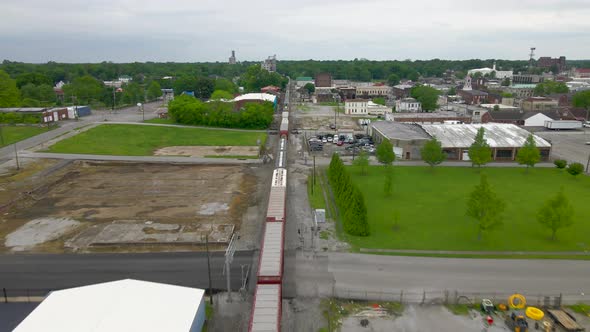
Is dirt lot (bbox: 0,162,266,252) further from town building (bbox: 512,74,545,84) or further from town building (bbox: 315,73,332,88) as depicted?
town building (bbox: 512,74,545,84)

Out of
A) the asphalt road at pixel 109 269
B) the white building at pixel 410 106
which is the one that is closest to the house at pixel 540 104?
the white building at pixel 410 106

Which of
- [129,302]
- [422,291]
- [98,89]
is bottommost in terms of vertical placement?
[422,291]

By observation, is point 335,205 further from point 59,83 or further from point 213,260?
point 59,83

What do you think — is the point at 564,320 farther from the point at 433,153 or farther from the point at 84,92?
the point at 84,92

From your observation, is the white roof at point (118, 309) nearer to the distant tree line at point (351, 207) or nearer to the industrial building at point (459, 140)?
the distant tree line at point (351, 207)

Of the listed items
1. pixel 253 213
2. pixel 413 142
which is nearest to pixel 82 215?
pixel 253 213

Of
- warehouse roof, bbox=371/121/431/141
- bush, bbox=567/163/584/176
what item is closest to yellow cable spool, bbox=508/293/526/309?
bush, bbox=567/163/584/176

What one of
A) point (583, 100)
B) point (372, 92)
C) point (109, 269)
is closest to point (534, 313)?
Result: point (109, 269)
